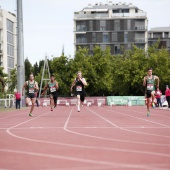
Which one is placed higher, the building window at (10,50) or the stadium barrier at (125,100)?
the building window at (10,50)

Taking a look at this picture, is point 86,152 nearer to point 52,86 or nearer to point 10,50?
point 52,86

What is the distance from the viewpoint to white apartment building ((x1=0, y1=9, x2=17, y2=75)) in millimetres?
112812

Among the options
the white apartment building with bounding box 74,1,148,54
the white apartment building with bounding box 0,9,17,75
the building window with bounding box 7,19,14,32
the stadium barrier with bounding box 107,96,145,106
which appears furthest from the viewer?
the building window with bounding box 7,19,14,32

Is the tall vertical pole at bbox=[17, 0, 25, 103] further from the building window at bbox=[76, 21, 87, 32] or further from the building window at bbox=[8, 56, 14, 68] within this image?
the building window at bbox=[8, 56, 14, 68]

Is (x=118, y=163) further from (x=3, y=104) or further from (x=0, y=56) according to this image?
(x=0, y=56)

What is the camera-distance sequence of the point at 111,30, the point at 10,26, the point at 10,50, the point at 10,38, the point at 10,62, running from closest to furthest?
the point at 111,30, the point at 10,62, the point at 10,50, the point at 10,26, the point at 10,38

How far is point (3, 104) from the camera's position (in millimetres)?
Answer: 49781

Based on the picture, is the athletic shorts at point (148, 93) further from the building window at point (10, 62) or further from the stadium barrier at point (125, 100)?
the building window at point (10, 62)

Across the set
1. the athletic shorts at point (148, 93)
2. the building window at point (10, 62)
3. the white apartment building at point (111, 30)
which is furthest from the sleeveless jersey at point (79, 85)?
the building window at point (10, 62)

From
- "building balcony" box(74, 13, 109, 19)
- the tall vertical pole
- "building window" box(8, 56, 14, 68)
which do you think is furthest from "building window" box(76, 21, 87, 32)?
the tall vertical pole

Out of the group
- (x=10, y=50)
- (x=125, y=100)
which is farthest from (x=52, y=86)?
(x=10, y=50)

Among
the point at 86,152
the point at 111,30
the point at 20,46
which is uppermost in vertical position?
the point at 111,30

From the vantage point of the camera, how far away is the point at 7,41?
116m

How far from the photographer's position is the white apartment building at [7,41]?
11281 centimetres
